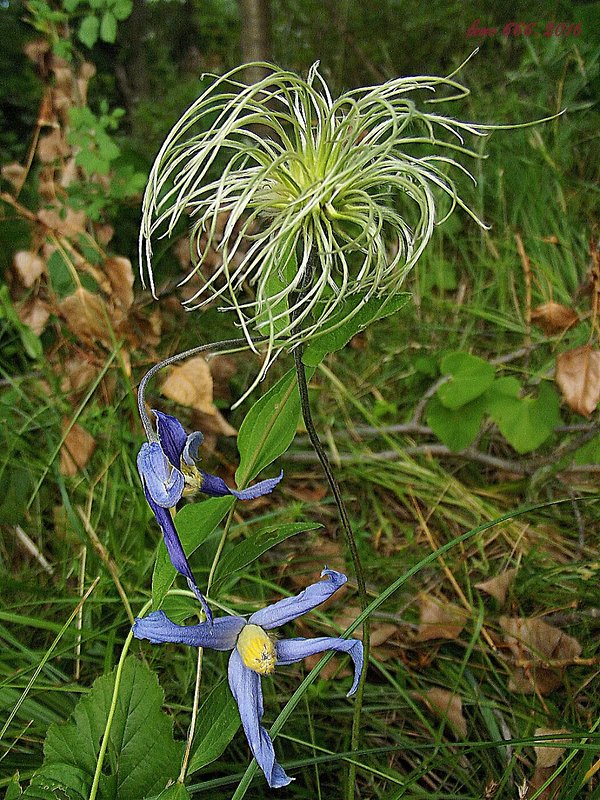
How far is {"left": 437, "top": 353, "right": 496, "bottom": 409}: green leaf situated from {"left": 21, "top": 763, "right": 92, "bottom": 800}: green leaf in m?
0.82

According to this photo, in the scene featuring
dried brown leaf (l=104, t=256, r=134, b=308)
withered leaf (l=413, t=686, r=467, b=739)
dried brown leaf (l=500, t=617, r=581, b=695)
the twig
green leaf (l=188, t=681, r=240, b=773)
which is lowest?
withered leaf (l=413, t=686, r=467, b=739)

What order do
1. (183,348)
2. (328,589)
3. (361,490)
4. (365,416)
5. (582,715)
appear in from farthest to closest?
(183,348) → (365,416) → (361,490) → (582,715) → (328,589)

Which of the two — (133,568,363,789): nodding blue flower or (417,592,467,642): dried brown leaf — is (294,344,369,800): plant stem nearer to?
(133,568,363,789): nodding blue flower

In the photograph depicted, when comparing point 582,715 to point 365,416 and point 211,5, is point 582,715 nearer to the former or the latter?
point 365,416

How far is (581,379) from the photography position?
1.17 metres

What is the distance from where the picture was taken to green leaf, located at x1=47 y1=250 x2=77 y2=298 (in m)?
1.66

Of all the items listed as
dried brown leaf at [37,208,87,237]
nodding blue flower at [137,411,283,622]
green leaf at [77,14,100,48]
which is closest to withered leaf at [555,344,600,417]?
nodding blue flower at [137,411,283,622]

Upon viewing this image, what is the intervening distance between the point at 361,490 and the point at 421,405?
233 mm

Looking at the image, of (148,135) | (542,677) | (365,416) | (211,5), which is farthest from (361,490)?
(211,5)

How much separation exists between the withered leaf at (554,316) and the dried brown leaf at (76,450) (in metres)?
0.86

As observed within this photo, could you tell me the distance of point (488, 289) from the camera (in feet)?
6.12

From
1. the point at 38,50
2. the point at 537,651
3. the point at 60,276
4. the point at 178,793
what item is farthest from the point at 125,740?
the point at 38,50
